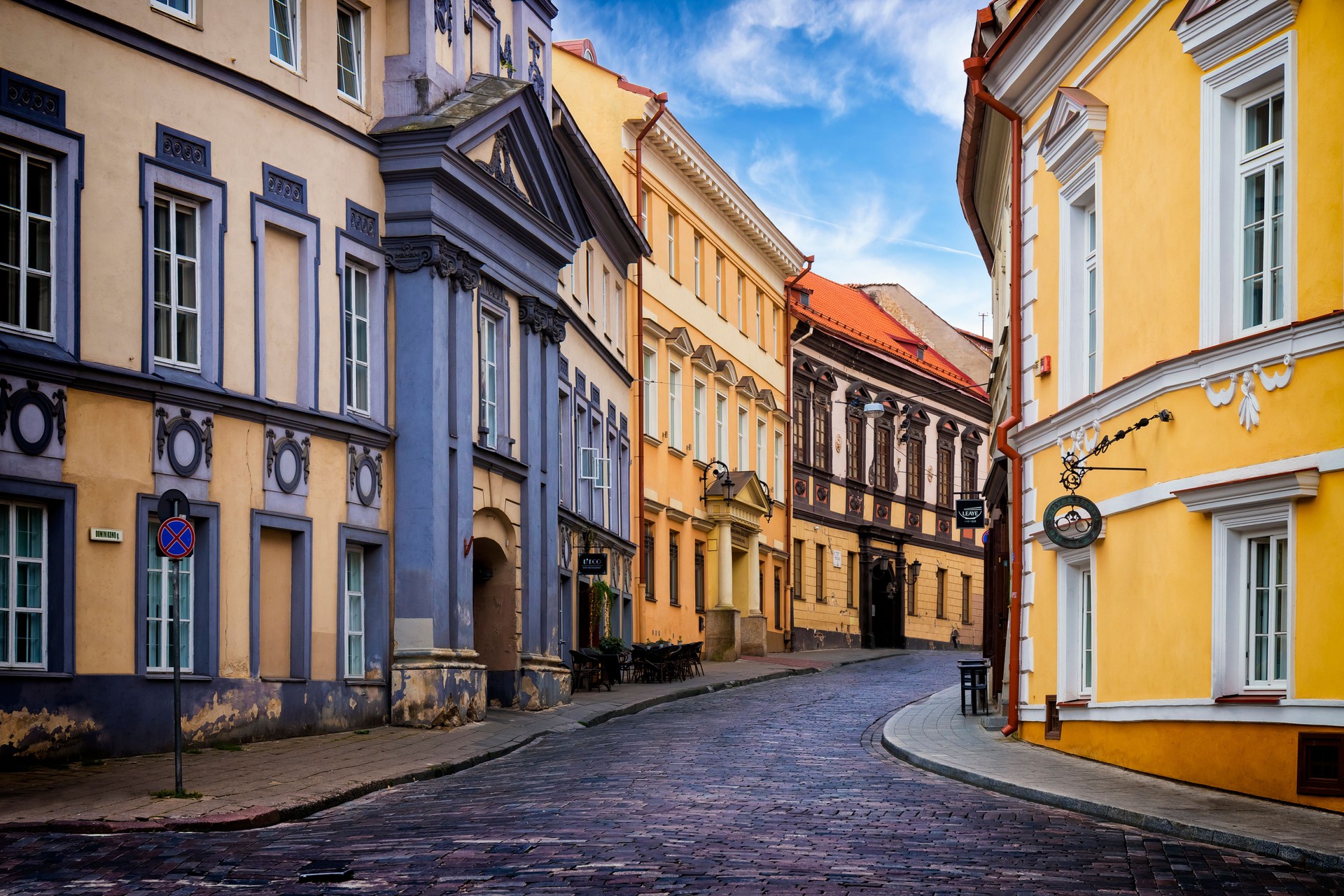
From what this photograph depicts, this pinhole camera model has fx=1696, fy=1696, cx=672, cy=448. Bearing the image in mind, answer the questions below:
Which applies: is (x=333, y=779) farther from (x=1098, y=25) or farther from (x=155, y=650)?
(x=1098, y=25)

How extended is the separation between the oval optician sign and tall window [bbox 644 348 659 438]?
82.6 ft

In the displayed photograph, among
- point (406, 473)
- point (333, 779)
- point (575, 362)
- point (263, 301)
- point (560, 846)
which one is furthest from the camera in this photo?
point (575, 362)

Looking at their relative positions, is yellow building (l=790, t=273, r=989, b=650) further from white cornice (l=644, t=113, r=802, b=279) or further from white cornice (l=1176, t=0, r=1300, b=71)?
white cornice (l=1176, t=0, r=1300, b=71)

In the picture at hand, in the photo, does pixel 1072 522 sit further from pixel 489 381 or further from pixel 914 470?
pixel 914 470

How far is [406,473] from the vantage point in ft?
72.6

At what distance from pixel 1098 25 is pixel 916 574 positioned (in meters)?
41.2

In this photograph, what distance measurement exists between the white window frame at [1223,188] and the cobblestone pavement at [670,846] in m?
4.48

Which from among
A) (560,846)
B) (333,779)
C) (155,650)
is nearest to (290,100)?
→ (155,650)

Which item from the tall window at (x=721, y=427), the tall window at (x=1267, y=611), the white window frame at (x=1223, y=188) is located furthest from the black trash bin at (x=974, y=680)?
the tall window at (x=721, y=427)

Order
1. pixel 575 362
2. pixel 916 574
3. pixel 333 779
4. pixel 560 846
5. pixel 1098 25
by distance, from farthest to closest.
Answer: pixel 916 574 → pixel 575 362 → pixel 1098 25 → pixel 333 779 → pixel 560 846

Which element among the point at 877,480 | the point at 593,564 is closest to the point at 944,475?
the point at 877,480

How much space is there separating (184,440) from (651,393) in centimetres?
2209

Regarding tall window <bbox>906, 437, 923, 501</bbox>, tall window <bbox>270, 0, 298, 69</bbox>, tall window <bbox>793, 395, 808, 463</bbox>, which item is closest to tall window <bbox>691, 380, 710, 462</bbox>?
tall window <bbox>793, 395, 808, 463</bbox>

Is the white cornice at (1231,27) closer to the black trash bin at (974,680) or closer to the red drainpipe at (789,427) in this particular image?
the black trash bin at (974,680)
